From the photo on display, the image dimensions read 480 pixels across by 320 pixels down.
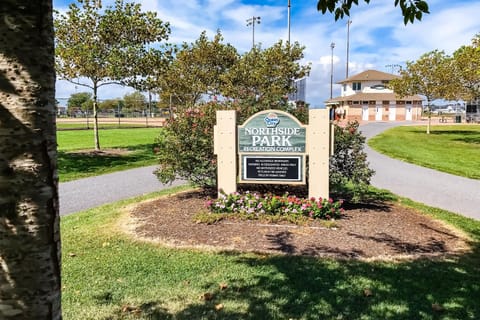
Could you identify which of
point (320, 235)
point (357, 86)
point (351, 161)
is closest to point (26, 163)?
point (320, 235)

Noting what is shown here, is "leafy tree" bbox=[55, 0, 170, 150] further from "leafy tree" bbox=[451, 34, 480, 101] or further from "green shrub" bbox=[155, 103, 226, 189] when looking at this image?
"leafy tree" bbox=[451, 34, 480, 101]

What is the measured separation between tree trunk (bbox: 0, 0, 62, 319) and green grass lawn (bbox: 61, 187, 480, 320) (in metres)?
2.06

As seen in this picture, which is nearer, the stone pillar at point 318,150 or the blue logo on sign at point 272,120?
the stone pillar at point 318,150

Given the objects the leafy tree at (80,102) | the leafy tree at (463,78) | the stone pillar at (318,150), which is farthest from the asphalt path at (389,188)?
the leafy tree at (80,102)

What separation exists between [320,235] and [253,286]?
207 centimetres

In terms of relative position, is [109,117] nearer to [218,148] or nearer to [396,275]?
[218,148]

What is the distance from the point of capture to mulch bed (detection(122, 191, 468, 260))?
5.30m

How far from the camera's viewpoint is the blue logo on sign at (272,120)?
23.4ft

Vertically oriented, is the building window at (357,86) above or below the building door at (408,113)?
above

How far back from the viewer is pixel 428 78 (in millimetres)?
30578

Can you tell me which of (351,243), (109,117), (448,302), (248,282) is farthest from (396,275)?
(109,117)

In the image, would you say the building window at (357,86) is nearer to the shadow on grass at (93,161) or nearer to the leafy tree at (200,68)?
the leafy tree at (200,68)

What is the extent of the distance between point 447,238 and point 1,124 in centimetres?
613

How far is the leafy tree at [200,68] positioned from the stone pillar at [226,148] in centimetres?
1813
